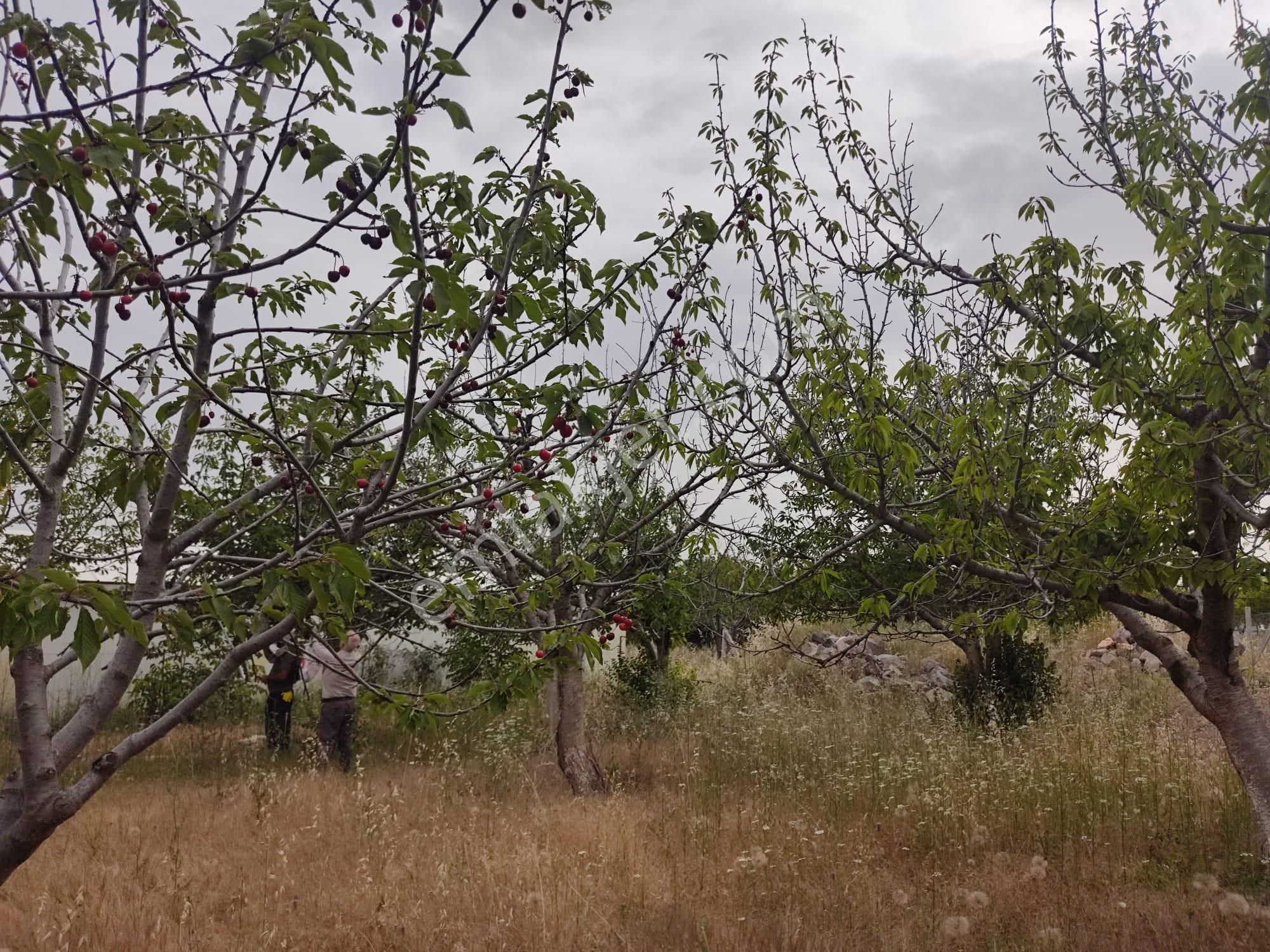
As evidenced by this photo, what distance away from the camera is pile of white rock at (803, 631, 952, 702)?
15203 millimetres

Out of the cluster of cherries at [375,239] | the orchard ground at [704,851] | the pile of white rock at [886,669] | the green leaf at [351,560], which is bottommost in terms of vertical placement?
the orchard ground at [704,851]

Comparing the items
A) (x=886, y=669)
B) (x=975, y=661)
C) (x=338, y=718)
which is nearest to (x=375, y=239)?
(x=338, y=718)

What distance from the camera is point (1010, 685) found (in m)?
12.3

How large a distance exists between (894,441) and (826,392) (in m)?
0.59

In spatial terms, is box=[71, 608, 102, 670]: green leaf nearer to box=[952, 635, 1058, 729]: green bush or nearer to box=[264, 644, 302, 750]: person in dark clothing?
box=[264, 644, 302, 750]: person in dark clothing

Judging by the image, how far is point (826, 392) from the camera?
5031 millimetres

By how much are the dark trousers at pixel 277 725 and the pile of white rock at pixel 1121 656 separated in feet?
48.4

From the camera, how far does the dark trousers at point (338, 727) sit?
10.6m

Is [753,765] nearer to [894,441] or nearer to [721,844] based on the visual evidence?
[721,844]

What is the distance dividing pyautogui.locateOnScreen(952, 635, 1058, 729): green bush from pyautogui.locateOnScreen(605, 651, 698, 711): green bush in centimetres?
449

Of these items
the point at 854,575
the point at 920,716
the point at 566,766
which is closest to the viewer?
the point at 566,766

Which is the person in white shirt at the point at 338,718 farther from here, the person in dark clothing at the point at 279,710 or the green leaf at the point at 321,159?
the green leaf at the point at 321,159

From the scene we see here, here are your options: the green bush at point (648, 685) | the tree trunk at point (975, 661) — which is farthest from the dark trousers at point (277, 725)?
the tree trunk at point (975, 661)

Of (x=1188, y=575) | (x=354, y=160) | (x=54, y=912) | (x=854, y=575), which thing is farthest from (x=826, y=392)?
(x=854, y=575)
